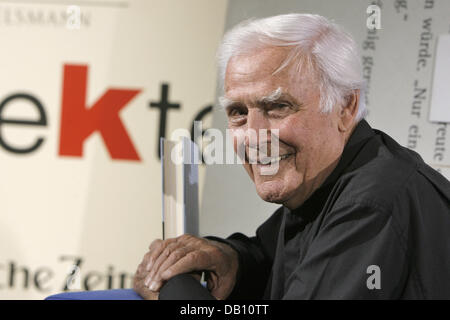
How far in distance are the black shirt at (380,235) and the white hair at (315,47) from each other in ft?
0.38

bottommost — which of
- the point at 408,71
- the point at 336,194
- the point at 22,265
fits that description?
the point at 22,265

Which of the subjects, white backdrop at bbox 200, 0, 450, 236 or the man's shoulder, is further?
white backdrop at bbox 200, 0, 450, 236

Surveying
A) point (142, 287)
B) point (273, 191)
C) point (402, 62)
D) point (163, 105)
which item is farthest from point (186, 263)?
point (163, 105)

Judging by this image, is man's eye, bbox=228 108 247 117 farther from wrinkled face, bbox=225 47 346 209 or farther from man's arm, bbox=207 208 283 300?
man's arm, bbox=207 208 283 300

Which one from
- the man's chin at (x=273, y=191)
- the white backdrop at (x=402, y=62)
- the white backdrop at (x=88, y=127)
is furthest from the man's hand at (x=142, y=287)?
the white backdrop at (x=88, y=127)

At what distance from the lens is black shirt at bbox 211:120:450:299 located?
77 cm

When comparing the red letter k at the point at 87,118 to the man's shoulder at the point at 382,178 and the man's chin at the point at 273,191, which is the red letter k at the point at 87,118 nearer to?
the man's chin at the point at 273,191

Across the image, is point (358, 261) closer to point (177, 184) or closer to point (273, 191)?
point (273, 191)

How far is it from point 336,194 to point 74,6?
1.77 metres

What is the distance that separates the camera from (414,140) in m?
1.59

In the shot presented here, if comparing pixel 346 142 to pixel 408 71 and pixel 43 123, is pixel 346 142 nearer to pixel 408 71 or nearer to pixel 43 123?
pixel 408 71

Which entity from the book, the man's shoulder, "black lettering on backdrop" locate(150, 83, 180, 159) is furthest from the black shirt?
"black lettering on backdrop" locate(150, 83, 180, 159)

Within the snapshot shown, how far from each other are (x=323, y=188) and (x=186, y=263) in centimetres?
30
